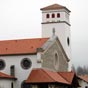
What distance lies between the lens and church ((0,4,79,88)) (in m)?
78.1

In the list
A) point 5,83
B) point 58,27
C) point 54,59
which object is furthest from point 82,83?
point 5,83

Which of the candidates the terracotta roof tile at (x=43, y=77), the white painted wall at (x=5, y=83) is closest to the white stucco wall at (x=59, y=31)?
the terracotta roof tile at (x=43, y=77)

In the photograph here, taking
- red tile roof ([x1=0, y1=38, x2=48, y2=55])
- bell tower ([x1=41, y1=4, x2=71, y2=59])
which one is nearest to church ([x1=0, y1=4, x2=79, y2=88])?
red tile roof ([x1=0, y1=38, x2=48, y2=55])

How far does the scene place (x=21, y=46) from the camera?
85750mm

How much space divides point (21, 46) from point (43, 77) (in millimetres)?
9968

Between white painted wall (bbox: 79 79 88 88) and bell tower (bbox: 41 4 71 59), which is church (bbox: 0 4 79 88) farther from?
white painted wall (bbox: 79 79 88 88)

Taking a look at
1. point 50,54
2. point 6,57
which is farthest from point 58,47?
point 6,57

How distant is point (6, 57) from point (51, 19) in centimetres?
1411

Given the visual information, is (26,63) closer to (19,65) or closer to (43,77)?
(19,65)

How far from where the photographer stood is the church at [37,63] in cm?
7812

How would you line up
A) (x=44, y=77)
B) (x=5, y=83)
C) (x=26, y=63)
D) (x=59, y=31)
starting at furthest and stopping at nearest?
(x=59, y=31) < (x=26, y=63) < (x=44, y=77) < (x=5, y=83)

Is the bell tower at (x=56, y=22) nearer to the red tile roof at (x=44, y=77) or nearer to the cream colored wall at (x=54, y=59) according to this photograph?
the cream colored wall at (x=54, y=59)

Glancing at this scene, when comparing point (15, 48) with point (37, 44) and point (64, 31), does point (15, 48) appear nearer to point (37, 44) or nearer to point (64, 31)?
point (37, 44)

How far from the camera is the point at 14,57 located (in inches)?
3292
